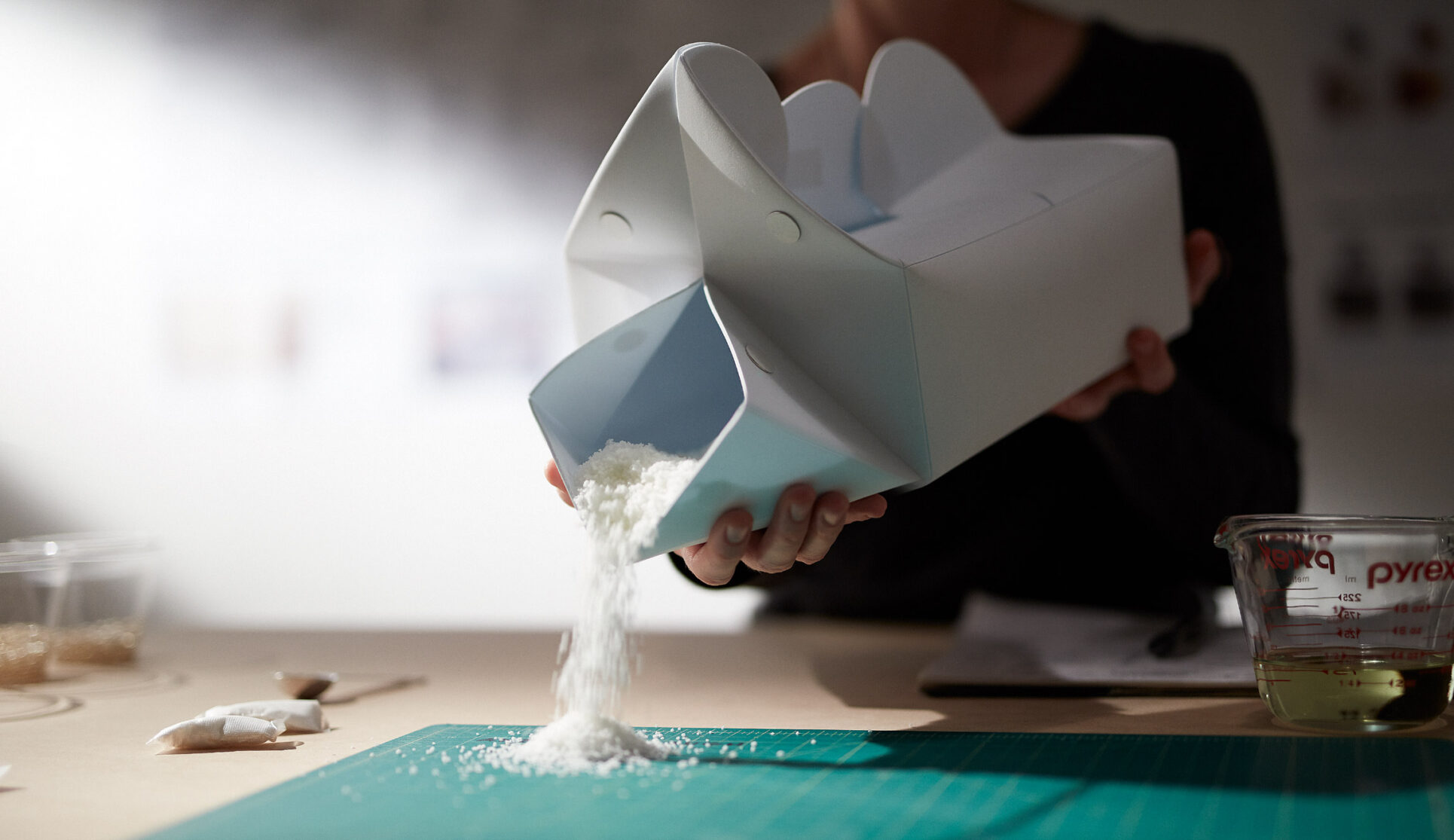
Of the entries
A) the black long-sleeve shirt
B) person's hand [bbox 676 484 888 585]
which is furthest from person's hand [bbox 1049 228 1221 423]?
person's hand [bbox 676 484 888 585]

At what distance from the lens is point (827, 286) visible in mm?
655

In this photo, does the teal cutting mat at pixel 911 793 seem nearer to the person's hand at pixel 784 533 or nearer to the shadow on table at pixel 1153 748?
the shadow on table at pixel 1153 748

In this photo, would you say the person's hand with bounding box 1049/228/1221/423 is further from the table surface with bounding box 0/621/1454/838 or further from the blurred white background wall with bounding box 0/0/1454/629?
the blurred white background wall with bounding box 0/0/1454/629

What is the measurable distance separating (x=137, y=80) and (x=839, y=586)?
1.93 metres

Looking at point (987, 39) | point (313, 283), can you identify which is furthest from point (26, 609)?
point (313, 283)

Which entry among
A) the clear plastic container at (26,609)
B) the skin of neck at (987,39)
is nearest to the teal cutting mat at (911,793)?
the clear plastic container at (26,609)

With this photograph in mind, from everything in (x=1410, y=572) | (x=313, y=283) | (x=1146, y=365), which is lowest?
(x=1410, y=572)

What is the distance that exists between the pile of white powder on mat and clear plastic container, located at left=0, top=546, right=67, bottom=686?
49 cm

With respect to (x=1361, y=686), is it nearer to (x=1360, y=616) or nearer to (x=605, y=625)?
(x=1360, y=616)

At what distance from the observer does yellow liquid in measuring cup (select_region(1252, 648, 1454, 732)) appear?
2.09 feet

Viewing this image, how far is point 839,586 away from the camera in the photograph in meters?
1.39

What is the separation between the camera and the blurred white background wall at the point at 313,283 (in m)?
2.20

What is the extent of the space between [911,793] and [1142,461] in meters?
0.55

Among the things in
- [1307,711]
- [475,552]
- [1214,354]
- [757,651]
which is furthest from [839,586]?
[475,552]
